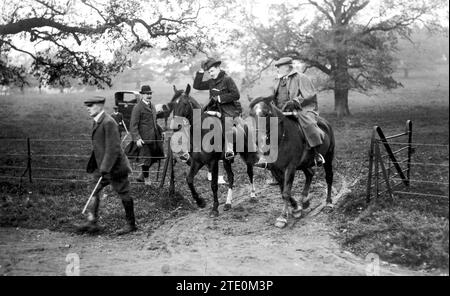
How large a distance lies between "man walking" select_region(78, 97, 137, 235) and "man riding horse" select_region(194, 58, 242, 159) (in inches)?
90.2

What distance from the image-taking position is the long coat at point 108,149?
739cm

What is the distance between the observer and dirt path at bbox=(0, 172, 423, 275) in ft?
19.3

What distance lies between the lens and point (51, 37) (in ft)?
50.4

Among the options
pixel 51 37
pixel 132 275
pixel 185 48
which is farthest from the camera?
pixel 185 48

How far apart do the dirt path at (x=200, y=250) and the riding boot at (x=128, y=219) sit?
19 cm

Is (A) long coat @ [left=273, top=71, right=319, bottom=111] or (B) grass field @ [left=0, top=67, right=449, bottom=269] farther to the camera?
(A) long coat @ [left=273, top=71, right=319, bottom=111]

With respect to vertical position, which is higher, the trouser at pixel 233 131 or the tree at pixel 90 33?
the tree at pixel 90 33

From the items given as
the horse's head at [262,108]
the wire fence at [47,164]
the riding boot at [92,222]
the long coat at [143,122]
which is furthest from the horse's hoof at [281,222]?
the long coat at [143,122]

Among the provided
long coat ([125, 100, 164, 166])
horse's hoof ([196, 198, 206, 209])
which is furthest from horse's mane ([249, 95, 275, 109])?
long coat ([125, 100, 164, 166])

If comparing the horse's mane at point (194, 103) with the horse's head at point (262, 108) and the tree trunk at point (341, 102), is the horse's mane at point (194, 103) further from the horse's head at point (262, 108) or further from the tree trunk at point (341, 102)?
the tree trunk at point (341, 102)

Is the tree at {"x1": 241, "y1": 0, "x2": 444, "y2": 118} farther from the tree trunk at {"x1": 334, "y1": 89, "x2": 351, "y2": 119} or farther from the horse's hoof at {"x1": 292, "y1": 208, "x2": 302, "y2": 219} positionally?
the horse's hoof at {"x1": 292, "y1": 208, "x2": 302, "y2": 219}
